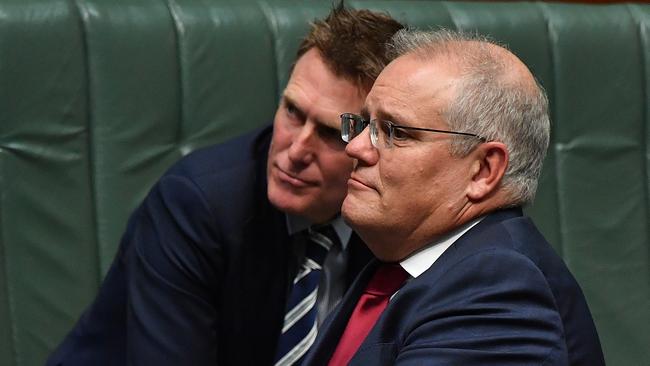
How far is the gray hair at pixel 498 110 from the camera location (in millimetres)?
1598

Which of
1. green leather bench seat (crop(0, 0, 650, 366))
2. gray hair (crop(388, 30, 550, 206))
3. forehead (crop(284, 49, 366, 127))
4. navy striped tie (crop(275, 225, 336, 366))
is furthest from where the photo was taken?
green leather bench seat (crop(0, 0, 650, 366))

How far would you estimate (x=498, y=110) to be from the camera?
1601 millimetres

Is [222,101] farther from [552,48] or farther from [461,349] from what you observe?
[461,349]

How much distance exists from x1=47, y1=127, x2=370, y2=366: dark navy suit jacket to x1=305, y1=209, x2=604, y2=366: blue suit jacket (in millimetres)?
451

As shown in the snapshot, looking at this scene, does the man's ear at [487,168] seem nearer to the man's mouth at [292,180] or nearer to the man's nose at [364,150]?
the man's nose at [364,150]

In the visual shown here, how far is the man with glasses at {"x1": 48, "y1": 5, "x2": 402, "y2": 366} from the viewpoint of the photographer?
77.3 inches

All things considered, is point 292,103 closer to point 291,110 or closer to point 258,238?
point 291,110

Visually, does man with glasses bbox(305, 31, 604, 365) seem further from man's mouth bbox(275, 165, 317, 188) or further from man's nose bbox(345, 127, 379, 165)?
man's mouth bbox(275, 165, 317, 188)

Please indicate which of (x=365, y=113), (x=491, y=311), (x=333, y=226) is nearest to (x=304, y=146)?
(x=333, y=226)

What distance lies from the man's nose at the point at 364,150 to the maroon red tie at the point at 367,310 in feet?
0.56

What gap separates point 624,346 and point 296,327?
997mm

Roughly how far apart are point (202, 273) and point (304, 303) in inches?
7.4

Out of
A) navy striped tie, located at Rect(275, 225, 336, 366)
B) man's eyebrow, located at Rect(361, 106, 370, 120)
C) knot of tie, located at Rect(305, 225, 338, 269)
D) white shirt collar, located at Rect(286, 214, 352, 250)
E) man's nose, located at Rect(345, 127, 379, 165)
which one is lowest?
navy striped tie, located at Rect(275, 225, 336, 366)

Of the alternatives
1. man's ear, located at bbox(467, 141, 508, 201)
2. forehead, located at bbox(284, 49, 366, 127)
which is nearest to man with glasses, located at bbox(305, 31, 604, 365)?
man's ear, located at bbox(467, 141, 508, 201)
